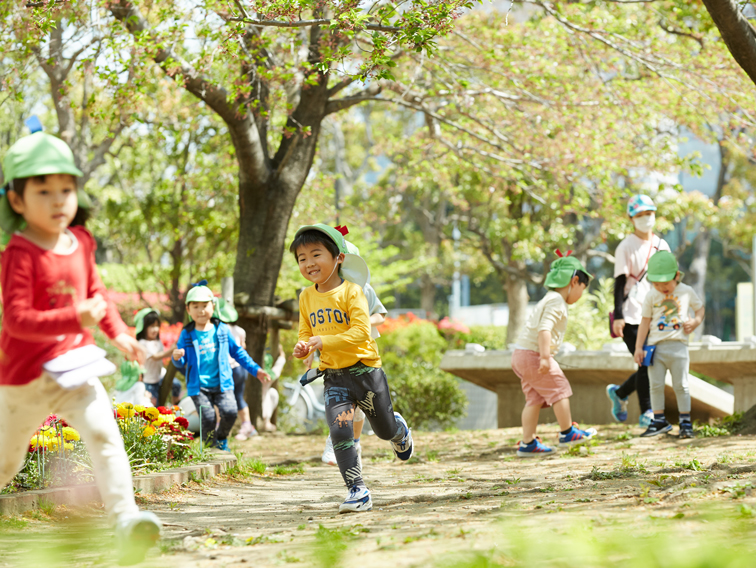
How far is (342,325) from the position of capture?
14.6 ft

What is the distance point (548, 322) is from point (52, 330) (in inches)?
175

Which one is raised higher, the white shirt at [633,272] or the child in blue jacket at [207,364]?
the white shirt at [633,272]

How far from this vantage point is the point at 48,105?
69.3 feet

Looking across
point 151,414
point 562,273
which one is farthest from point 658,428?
point 151,414

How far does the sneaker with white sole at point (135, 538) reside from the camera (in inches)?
116

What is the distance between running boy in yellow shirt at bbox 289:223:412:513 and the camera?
4.30 meters

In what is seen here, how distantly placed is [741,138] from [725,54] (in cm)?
109

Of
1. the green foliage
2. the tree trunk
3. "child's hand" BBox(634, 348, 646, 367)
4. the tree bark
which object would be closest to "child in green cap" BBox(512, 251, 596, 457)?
"child's hand" BBox(634, 348, 646, 367)

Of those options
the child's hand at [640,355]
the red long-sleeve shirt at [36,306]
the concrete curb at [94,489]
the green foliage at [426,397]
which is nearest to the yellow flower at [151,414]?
the concrete curb at [94,489]

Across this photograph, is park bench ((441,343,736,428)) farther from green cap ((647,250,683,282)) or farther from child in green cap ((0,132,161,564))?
child in green cap ((0,132,161,564))

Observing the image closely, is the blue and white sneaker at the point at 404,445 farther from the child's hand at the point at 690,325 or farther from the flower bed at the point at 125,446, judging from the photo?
the child's hand at the point at 690,325

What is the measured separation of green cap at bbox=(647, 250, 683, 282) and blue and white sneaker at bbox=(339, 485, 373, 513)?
3.70m

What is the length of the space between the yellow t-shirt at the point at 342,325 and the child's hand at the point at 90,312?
148 centimetres

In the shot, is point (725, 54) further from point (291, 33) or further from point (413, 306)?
point (413, 306)
